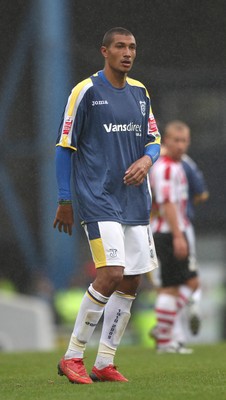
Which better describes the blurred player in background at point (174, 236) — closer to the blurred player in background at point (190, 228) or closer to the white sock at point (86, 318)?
the blurred player in background at point (190, 228)

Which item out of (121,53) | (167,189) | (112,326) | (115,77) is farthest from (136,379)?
(167,189)

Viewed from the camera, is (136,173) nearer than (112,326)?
Yes

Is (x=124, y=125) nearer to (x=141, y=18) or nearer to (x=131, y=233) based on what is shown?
Result: (x=131, y=233)

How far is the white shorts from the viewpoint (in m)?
6.81

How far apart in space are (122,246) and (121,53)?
1.10m

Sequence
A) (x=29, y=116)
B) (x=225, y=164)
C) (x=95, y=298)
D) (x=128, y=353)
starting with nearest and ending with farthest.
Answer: (x=95, y=298)
(x=128, y=353)
(x=225, y=164)
(x=29, y=116)

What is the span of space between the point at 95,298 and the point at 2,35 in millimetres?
14064

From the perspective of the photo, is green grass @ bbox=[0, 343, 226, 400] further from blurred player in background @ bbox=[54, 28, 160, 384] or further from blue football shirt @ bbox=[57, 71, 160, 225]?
blue football shirt @ bbox=[57, 71, 160, 225]

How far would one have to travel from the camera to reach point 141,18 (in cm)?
1500

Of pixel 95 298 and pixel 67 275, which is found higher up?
pixel 95 298

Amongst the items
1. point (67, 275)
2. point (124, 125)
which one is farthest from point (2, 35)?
point (124, 125)

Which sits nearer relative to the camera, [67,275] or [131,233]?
[131,233]

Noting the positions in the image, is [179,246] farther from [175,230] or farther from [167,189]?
[167,189]

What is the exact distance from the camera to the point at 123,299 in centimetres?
711
